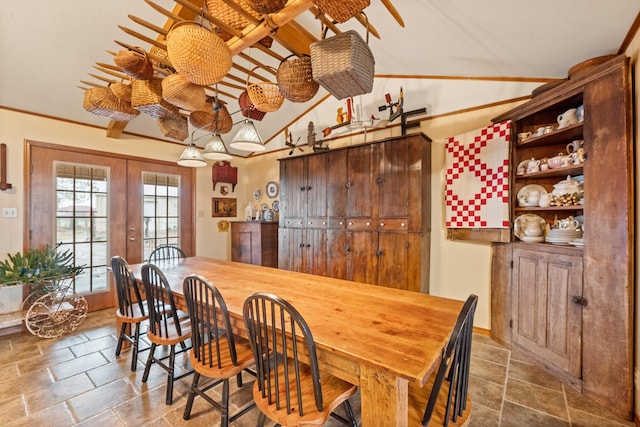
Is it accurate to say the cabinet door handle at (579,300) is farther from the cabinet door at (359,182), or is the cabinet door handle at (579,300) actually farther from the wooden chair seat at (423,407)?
the cabinet door at (359,182)

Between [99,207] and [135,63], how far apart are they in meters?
2.82

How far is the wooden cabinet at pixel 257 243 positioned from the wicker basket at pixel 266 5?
330cm

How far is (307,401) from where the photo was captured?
1.20 metres

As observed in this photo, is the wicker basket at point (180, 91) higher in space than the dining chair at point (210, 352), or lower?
higher

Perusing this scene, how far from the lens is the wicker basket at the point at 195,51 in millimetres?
1351

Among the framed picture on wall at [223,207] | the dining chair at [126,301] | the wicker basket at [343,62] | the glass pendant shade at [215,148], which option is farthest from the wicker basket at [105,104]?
the framed picture on wall at [223,207]

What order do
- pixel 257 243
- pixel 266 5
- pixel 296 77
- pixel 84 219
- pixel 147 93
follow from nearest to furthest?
pixel 266 5, pixel 296 77, pixel 147 93, pixel 84 219, pixel 257 243

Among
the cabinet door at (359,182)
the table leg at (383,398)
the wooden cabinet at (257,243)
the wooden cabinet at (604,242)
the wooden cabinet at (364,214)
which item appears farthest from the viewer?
the wooden cabinet at (257,243)

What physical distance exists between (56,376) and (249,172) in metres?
3.79

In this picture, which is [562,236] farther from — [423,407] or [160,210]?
[160,210]

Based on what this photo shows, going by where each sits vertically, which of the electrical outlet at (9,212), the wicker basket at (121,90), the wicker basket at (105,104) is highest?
the wicker basket at (121,90)

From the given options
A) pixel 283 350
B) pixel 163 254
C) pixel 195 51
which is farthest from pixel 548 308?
pixel 163 254

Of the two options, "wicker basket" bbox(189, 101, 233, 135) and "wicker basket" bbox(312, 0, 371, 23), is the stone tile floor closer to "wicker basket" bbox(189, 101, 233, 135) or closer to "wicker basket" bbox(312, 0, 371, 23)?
"wicker basket" bbox(189, 101, 233, 135)

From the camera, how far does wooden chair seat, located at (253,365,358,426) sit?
1.12 m
